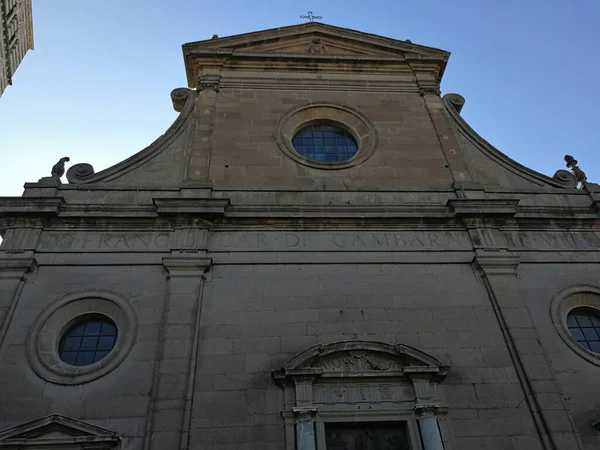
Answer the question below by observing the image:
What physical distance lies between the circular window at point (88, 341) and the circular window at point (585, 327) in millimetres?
9363

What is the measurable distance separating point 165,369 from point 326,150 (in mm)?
7458

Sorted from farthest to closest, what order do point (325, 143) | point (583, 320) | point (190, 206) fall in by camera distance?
point (325, 143), point (190, 206), point (583, 320)

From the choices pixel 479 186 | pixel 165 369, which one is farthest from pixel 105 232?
pixel 479 186

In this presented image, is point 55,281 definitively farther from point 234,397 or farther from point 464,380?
point 464,380

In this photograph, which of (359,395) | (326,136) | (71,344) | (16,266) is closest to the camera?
(359,395)

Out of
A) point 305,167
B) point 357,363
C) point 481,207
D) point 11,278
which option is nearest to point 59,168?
point 11,278

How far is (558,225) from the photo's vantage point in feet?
40.1

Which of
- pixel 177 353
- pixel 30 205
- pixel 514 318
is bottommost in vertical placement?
pixel 177 353

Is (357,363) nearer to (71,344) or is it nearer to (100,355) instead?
(100,355)

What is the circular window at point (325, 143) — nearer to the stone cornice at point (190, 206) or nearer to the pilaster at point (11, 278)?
the stone cornice at point (190, 206)

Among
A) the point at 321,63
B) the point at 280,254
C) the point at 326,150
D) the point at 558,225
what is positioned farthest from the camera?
the point at 321,63

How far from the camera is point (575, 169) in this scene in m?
13.9

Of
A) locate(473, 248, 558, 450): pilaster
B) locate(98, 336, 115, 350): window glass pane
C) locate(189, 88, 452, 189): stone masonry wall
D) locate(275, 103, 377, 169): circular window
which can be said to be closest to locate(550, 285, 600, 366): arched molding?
locate(473, 248, 558, 450): pilaster

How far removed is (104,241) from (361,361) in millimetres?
6062
